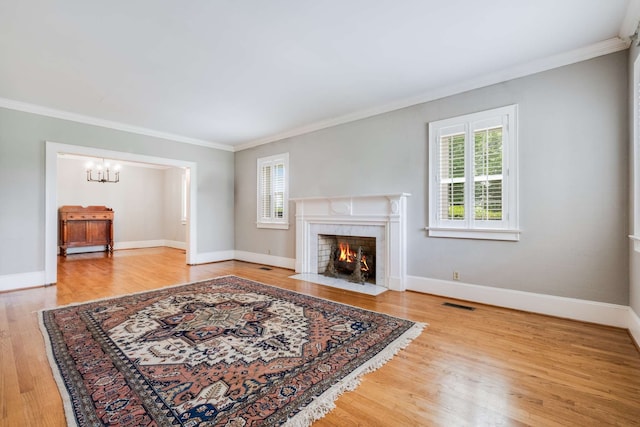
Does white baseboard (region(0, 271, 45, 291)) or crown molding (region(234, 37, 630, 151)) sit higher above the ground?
crown molding (region(234, 37, 630, 151))

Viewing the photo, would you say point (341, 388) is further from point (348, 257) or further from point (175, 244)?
point (175, 244)

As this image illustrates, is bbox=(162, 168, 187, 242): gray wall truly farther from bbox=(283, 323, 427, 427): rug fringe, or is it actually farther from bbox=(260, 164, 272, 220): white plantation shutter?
bbox=(283, 323, 427, 427): rug fringe

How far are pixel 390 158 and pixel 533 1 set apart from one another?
7.82ft

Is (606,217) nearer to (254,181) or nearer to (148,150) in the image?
(254,181)

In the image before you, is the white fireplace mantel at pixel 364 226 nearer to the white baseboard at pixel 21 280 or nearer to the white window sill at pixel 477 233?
the white window sill at pixel 477 233

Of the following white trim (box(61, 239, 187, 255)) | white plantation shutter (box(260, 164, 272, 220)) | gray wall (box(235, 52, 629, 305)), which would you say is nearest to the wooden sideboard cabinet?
white trim (box(61, 239, 187, 255))

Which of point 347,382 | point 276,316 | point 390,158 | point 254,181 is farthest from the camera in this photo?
point 254,181

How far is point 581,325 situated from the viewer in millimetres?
2938

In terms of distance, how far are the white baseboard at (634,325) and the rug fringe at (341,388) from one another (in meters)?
1.80

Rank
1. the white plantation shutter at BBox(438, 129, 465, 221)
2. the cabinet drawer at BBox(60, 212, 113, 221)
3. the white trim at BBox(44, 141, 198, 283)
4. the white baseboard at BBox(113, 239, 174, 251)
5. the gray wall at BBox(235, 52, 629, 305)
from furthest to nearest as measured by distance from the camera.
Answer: the white baseboard at BBox(113, 239, 174, 251) < the cabinet drawer at BBox(60, 212, 113, 221) < the white trim at BBox(44, 141, 198, 283) < the white plantation shutter at BBox(438, 129, 465, 221) < the gray wall at BBox(235, 52, 629, 305)

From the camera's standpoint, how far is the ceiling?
242 cm

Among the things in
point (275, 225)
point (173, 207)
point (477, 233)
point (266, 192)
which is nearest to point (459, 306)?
point (477, 233)

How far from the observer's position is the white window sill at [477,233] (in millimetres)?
3402

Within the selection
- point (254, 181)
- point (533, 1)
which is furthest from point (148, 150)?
point (533, 1)
